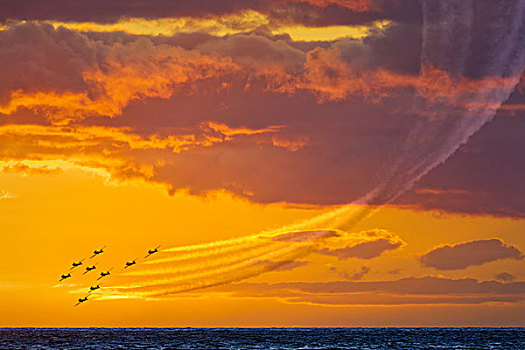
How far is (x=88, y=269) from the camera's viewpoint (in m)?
185

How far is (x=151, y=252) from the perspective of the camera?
181000 millimetres

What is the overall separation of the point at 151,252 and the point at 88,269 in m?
14.6
